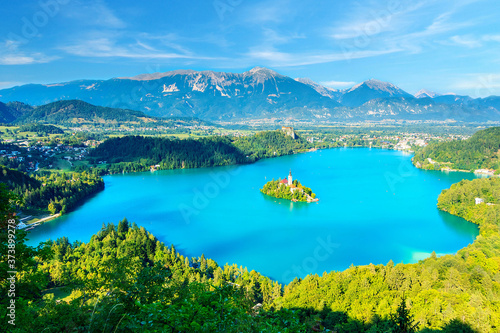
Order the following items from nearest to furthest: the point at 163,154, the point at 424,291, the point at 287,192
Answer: the point at 424,291
the point at 287,192
the point at 163,154

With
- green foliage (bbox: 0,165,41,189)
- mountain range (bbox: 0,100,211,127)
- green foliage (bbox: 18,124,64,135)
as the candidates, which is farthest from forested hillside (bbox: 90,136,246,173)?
mountain range (bbox: 0,100,211,127)

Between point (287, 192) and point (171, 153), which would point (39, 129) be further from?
point (287, 192)

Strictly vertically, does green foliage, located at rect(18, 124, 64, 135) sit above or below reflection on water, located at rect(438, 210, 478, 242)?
A: above

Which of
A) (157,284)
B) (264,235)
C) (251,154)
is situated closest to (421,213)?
(264,235)

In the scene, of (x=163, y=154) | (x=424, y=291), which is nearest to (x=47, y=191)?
(x=163, y=154)

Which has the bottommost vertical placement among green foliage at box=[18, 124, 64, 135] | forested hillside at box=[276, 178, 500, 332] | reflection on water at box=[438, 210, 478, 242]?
reflection on water at box=[438, 210, 478, 242]

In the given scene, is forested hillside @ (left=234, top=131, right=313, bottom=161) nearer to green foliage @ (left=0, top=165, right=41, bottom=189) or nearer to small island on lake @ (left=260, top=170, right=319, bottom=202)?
small island on lake @ (left=260, top=170, right=319, bottom=202)

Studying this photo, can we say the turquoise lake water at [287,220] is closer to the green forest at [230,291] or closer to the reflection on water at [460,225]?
the reflection on water at [460,225]

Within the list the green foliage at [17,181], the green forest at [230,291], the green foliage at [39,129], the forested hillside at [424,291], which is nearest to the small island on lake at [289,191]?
the green forest at [230,291]
